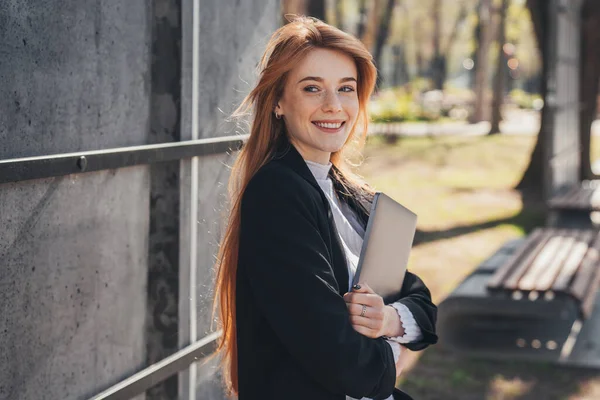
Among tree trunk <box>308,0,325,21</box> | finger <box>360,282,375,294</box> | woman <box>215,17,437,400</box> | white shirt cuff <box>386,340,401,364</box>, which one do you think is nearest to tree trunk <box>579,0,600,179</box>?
tree trunk <box>308,0,325,21</box>

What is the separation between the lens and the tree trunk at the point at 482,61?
32156 mm

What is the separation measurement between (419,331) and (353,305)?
287 mm

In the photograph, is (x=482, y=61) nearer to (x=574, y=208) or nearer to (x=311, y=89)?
(x=574, y=208)

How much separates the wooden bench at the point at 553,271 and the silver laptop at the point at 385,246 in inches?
168

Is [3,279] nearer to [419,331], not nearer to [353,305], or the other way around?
[353,305]

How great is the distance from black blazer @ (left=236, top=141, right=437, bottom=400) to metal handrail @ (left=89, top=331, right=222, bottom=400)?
733mm

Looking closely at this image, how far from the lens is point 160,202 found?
326 cm

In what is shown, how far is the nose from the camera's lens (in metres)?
2.42

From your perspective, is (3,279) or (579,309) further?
(579,309)

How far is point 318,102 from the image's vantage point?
2.44 metres

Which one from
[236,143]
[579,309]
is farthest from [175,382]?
[579,309]

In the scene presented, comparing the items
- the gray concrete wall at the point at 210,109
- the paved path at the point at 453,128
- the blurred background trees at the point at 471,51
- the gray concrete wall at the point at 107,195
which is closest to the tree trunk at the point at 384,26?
the blurred background trees at the point at 471,51

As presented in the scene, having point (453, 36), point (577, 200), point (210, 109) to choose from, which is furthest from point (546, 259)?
point (453, 36)

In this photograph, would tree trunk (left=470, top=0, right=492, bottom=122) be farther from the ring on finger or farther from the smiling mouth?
the ring on finger
